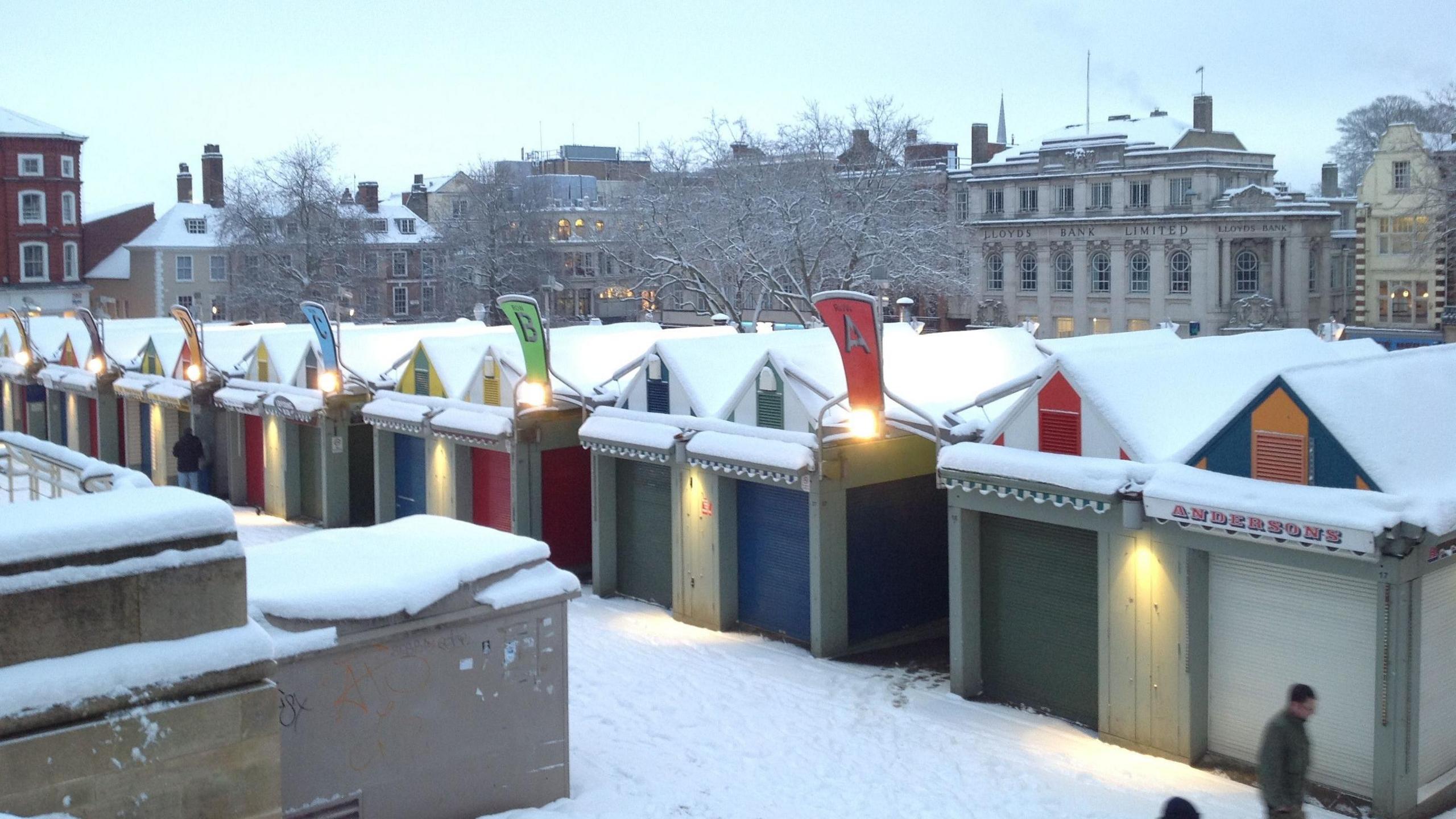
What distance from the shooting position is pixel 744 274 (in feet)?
145

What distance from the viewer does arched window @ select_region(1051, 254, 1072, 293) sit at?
67750 millimetres

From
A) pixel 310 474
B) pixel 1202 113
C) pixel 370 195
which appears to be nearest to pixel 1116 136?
pixel 1202 113

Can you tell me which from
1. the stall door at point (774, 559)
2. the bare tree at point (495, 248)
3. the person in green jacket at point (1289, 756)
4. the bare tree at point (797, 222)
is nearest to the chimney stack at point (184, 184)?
the bare tree at point (495, 248)

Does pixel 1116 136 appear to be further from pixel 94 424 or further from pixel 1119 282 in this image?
pixel 94 424

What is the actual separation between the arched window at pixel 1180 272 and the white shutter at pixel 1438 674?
176 feet

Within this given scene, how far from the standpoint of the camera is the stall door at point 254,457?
28766 mm

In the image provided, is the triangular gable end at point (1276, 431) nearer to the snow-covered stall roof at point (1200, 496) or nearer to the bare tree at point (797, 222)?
the snow-covered stall roof at point (1200, 496)

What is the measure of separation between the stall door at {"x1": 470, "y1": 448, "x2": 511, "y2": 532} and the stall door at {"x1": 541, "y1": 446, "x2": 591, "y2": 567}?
647mm

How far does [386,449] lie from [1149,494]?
1607cm

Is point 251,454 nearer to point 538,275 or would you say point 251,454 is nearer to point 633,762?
point 633,762

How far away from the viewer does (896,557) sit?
17484 mm

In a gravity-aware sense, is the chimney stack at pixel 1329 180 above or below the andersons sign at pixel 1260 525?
above

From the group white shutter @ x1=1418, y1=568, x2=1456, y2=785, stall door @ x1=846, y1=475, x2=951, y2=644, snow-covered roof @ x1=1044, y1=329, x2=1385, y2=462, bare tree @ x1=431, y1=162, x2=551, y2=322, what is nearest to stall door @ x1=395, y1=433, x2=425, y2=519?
stall door @ x1=846, y1=475, x2=951, y2=644

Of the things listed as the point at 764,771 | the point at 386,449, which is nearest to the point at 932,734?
the point at 764,771
